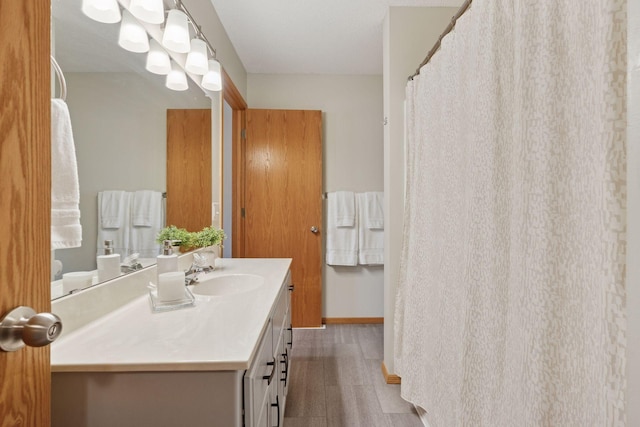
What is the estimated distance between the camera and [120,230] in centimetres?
104

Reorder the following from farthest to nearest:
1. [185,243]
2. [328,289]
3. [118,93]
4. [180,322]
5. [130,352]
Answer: [328,289]
[185,243]
[118,93]
[180,322]
[130,352]

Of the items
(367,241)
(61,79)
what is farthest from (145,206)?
(367,241)

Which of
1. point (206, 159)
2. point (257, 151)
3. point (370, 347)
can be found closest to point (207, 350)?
point (206, 159)

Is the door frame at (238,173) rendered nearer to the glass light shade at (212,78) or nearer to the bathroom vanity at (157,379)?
the glass light shade at (212,78)

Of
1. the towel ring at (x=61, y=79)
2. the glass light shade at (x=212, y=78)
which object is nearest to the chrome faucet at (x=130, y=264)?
the towel ring at (x=61, y=79)

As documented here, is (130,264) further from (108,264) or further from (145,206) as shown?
(145,206)

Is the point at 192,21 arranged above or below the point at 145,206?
above

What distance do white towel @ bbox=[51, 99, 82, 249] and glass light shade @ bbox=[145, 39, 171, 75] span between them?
22.3 inches

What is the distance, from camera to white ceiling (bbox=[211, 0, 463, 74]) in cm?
188

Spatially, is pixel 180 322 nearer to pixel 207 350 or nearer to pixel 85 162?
pixel 207 350

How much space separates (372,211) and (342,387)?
59.3 inches

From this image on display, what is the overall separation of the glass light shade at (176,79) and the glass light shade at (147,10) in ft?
0.82

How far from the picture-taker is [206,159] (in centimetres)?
171

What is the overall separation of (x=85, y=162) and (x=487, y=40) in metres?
1.25
